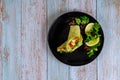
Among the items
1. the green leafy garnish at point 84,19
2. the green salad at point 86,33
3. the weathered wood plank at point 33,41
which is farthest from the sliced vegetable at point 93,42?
the weathered wood plank at point 33,41

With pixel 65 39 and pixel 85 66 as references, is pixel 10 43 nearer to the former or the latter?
pixel 65 39

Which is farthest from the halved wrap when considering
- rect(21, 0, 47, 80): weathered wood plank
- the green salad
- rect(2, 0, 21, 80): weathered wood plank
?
rect(2, 0, 21, 80): weathered wood plank

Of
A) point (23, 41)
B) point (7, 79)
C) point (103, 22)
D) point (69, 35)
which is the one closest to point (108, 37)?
point (103, 22)

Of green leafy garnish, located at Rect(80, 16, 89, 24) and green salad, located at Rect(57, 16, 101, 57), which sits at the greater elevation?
green leafy garnish, located at Rect(80, 16, 89, 24)

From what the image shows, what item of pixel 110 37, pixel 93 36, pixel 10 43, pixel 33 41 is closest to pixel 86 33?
pixel 93 36

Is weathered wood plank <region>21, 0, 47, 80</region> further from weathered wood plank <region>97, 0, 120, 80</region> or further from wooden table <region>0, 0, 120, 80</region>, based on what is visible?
weathered wood plank <region>97, 0, 120, 80</region>

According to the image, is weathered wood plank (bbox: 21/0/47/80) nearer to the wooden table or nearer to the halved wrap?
the wooden table
